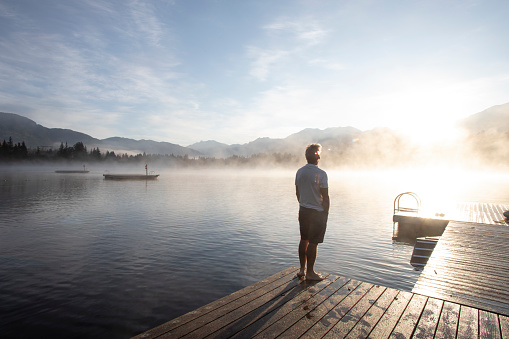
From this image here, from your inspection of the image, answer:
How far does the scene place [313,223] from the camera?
6914 mm

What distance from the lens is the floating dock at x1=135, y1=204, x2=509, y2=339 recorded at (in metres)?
4.80

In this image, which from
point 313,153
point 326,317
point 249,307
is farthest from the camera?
point 313,153

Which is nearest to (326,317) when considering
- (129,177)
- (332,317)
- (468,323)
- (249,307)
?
(332,317)

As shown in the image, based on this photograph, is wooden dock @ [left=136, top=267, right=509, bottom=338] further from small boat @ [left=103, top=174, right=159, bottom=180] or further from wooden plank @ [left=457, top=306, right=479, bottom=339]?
small boat @ [left=103, top=174, right=159, bottom=180]

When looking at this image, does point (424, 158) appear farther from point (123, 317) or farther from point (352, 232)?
point (123, 317)

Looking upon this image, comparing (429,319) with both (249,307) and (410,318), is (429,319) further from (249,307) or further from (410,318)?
(249,307)

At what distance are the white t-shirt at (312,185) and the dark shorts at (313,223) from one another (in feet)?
0.40

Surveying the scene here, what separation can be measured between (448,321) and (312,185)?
336 centimetres

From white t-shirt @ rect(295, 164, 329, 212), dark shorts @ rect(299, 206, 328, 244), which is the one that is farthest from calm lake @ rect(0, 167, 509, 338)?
white t-shirt @ rect(295, 164, 329, 212)

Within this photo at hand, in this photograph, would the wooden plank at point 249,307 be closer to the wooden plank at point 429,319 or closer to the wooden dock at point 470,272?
the wooden plank at point 429,319

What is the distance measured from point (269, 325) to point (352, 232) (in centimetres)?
1708

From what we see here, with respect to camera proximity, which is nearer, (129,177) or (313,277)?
(313,277)

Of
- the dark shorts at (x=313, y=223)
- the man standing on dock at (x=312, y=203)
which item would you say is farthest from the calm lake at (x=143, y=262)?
the dark shorts at (x=313, y=223)

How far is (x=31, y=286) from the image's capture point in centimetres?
1077
